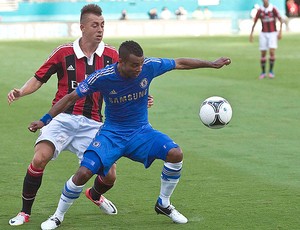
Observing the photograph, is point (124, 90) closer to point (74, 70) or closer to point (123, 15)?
point (74, 70)

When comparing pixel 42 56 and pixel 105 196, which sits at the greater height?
pixel 105 196

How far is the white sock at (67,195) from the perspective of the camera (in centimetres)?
812

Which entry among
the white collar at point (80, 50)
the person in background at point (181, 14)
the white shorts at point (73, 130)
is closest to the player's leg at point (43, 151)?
the white shorts at point (73, 130)

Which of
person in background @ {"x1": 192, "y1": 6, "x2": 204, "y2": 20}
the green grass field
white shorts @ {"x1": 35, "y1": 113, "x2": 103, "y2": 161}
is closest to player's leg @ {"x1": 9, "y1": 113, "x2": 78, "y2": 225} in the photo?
white shorts @ {"x1": 35, "y1": 113, "x2": 103, "y2": 161}

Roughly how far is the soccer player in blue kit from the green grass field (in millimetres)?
451

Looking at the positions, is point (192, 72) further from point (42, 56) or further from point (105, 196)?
point (105, 196)

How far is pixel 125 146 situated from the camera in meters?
8.30

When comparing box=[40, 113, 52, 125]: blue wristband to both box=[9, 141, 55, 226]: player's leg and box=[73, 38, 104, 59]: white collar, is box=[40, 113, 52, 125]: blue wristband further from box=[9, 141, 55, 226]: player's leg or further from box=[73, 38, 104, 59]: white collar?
box=[73, 38, 104, 59]: white collar

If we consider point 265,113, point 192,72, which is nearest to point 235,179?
point 265,113

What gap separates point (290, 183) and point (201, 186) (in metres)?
1.09

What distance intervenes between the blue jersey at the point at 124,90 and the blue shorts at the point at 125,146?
10 cm

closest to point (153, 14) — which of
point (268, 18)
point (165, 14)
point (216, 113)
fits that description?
point (165, 14)

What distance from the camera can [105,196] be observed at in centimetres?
990

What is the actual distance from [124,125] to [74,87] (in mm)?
830
